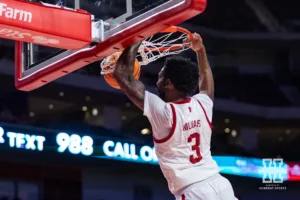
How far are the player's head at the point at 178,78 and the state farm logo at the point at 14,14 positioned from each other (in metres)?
0.93

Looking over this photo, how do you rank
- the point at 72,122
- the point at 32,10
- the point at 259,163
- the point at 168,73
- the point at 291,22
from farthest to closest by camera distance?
the point at 291,22, the point at 259,163, the point at 72,122, the point at 32,10, the point at 168,73

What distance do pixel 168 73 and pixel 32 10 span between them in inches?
38.8

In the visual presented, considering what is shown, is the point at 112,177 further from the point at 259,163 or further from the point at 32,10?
the point at 32,10

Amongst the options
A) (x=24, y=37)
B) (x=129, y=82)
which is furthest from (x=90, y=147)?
(x=129, y=82)

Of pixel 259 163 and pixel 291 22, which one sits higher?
pixel 291 22

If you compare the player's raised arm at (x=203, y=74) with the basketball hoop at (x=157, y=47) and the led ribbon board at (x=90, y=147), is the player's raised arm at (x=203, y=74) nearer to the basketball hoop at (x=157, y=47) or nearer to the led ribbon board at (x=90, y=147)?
the basketball hoop at (x=157, y=47)

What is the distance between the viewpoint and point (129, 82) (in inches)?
124

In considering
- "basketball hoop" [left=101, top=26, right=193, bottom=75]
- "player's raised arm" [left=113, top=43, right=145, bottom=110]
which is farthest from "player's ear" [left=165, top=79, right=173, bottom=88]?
"basketball hoop" [left=101, top=26, right=193, bottom=75]

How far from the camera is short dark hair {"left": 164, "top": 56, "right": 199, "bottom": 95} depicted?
125 inches

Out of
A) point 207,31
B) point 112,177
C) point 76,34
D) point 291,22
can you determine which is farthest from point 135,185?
point 76,34

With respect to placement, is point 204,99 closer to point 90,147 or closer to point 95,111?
point 90,147

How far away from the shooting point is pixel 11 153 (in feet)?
28.3

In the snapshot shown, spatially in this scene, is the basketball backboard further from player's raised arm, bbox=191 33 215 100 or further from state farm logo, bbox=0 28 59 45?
player's raised arm, bbox=191 33 215 100

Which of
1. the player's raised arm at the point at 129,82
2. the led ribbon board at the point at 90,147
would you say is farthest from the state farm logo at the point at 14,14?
the led ribbon board at the point at 90,147
